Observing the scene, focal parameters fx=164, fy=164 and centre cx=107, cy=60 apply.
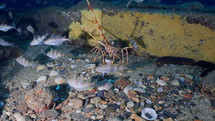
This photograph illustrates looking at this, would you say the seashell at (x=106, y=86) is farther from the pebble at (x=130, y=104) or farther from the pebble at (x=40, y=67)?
the pebble at (x=40, y=67)

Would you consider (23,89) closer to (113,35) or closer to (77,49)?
(77,49)

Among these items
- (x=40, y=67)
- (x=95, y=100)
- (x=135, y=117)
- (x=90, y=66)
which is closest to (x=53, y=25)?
(x=40, y=67)

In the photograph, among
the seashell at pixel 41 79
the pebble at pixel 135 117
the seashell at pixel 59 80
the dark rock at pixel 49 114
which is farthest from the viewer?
the seashell at pixel 41 79

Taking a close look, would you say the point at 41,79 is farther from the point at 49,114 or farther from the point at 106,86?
the point at 106,86

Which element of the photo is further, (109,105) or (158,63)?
(158,63)

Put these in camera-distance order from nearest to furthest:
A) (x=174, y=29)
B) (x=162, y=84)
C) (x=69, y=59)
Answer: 1. (x=162, y=84)
2. (x=174, y=29)
3. (x=69, y=59)

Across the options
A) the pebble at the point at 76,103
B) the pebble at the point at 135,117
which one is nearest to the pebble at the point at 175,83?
the pebble at the point at 135,117

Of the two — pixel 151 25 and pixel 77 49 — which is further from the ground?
pixel 151 25

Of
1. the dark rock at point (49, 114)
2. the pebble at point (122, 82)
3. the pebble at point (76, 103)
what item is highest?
the pebble at point (122, 82)

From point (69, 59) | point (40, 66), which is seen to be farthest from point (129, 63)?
A: point (40, 66)
